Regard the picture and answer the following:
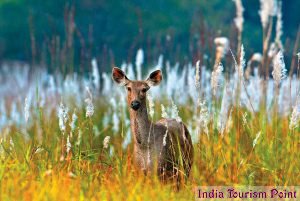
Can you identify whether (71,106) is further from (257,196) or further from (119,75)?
(257,196)

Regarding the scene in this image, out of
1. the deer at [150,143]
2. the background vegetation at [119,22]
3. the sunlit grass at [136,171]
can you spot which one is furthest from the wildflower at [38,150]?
the background vegetation at [119,22]

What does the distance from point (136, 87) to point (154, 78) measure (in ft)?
0.90

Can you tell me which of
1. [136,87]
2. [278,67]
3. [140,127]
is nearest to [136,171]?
[140,127]

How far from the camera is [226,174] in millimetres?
6699

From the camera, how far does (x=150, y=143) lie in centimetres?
696

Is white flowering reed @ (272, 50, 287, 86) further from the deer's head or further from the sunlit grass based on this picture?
the deer's head

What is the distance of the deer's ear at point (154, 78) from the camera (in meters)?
7.13

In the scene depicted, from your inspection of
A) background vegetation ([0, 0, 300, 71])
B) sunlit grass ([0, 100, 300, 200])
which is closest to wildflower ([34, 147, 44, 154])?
sunlit grass ([0, 100, 300, 200])

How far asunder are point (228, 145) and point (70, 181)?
1.38 meters

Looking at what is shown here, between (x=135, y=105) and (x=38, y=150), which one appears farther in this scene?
(x=38, y=150)

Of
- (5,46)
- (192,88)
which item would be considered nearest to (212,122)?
(192,88)

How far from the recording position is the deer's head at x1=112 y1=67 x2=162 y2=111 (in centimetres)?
689

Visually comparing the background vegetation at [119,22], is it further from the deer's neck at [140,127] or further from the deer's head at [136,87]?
the deer's neck at [140,127]

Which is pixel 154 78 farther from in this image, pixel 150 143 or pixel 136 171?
pixel 136 171
